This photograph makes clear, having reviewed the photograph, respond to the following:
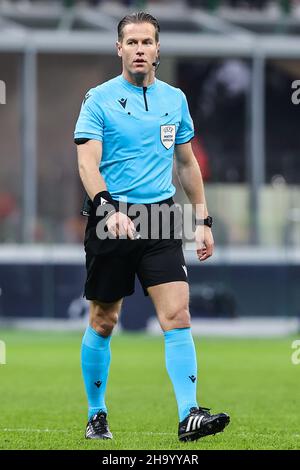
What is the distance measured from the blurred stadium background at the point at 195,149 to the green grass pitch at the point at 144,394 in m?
1.44

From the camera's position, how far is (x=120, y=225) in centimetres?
740

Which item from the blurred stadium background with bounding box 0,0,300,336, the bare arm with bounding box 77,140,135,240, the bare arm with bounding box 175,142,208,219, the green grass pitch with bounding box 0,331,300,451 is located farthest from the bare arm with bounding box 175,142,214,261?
the blurred stadium background with bounding box 0,0,300,336

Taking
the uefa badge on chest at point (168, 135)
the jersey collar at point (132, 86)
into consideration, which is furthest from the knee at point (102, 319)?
the jersey collar at point (132, 86)

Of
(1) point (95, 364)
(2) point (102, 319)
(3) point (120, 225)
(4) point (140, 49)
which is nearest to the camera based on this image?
(3) point (120, 225)

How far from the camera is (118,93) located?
7793 millimetres

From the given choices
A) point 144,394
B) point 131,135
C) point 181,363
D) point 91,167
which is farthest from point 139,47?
point 144,394

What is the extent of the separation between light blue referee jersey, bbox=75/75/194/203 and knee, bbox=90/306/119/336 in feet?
2.16

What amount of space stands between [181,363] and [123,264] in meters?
0.64

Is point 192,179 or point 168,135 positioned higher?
point 168,135

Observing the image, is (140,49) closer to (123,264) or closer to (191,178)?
(191,178)

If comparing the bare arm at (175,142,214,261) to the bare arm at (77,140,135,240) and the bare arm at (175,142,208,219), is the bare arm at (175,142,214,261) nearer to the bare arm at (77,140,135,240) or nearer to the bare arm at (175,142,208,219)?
the bare arm at (175,142,208,219)

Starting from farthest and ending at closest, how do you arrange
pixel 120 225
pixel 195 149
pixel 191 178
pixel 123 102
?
pixel 195 149 → pixel 191 178 → pixel 123 102 → pixel 120 225

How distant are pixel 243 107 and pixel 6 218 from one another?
17.9 ft

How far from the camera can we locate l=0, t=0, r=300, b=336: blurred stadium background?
67.9 ft
